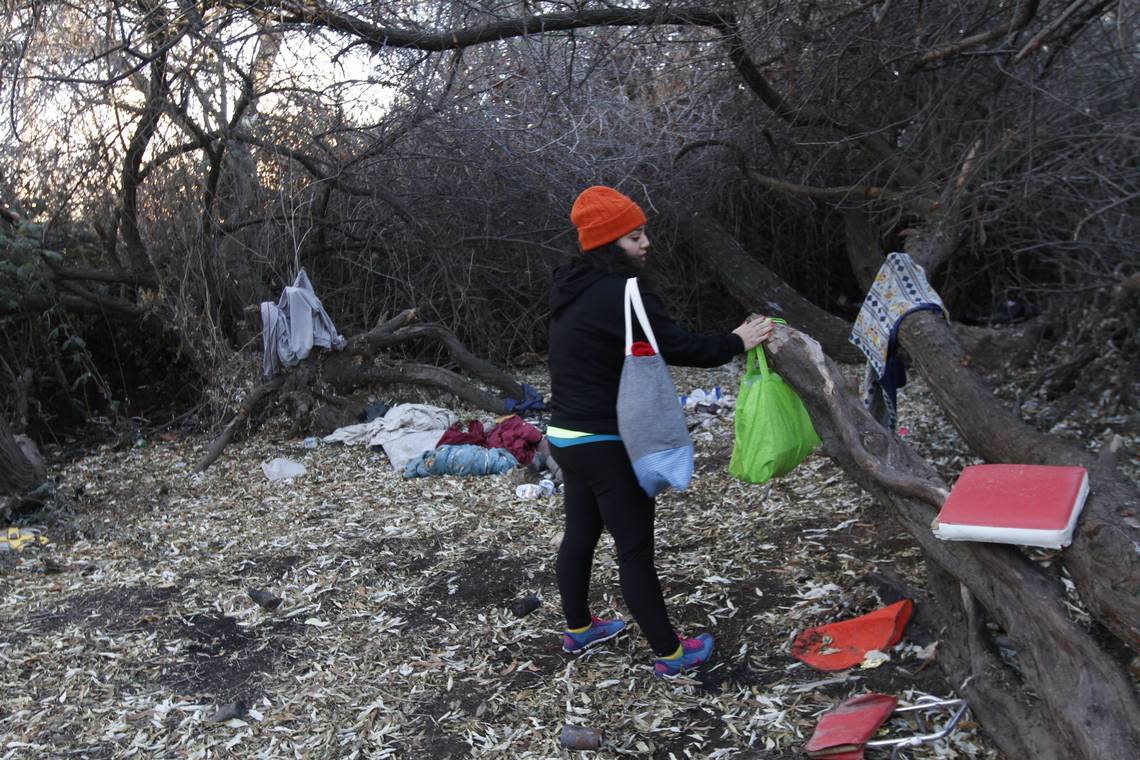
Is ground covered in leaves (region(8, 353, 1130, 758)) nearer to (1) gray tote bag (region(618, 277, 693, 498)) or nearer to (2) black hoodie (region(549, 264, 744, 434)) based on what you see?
(1) gray tote bag (region(618, 277, 693, 498))

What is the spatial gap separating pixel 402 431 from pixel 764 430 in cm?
409

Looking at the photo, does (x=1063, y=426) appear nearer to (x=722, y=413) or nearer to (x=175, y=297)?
(x=722, y=413)

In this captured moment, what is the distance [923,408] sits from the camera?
6.47 meters

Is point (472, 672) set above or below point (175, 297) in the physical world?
below

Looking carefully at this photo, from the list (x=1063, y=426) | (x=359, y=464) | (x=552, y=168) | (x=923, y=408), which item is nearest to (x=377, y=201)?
(x=552, y=168)

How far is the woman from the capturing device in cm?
299

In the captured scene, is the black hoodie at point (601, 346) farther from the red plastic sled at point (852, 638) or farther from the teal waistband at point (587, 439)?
the red plastic sled at point (852, 638)

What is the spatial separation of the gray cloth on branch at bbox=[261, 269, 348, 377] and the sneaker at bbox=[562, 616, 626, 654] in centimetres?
466

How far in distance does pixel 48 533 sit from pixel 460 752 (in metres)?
3.50

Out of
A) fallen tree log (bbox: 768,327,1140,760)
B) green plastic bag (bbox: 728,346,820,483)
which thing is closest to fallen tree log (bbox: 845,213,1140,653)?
fallen tree log (bbox: 768,327,1140,760)

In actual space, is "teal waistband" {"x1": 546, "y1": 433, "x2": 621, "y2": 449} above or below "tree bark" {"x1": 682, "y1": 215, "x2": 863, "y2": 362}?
above

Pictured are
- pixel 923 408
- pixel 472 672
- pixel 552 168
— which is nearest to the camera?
pixel 472 672

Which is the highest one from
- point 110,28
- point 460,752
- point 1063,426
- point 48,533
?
point 110,28

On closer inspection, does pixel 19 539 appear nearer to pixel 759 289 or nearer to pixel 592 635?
pixel 592 635
